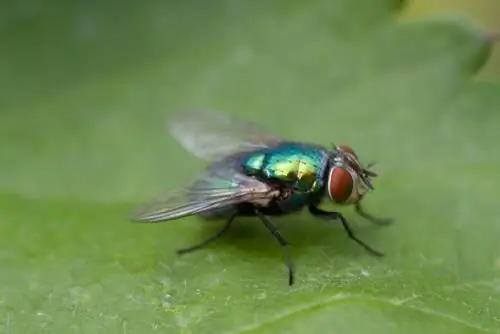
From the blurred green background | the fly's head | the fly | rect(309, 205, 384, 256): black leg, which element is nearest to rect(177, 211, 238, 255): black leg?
the fly

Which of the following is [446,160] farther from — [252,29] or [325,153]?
[252,29]

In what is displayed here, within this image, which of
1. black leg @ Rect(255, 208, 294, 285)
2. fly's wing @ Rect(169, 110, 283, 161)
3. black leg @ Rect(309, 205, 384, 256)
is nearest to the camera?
black leg @ Rect(255, 208, 294, 285)

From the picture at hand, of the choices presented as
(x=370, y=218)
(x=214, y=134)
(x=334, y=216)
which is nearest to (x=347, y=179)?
(x=334, y=216)

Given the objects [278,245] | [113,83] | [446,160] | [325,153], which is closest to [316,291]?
[278,245]

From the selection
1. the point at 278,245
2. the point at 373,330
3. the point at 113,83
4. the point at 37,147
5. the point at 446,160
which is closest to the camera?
the point at 373,330

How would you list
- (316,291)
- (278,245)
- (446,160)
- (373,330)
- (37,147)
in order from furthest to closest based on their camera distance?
(37,147) → (446,160) → (278,245) → (316,291) → (373,330)

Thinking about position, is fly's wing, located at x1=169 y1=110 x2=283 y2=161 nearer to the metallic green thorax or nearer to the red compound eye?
the metallic green thorax
